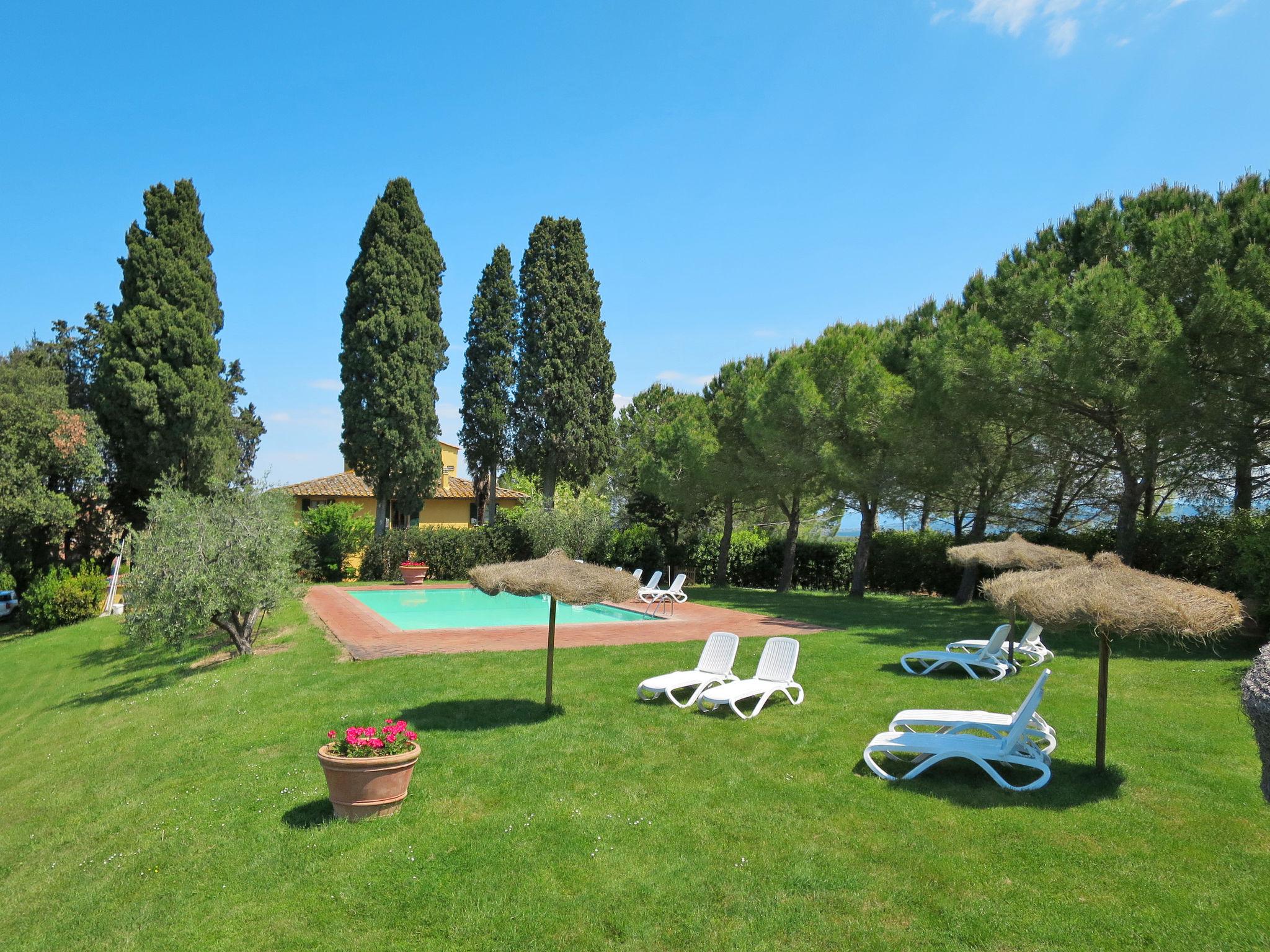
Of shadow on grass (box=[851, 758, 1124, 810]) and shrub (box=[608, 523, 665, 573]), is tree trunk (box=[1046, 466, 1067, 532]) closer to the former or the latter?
shrub (box=[608, 523, 665, 573])

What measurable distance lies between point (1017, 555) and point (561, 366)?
75.7 ft

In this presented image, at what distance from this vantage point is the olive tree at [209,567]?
37.3 ft

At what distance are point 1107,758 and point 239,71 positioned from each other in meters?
15.2

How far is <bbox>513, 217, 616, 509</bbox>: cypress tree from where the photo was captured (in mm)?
32031

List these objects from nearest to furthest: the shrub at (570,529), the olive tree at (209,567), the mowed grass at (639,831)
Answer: the mowed grass at (639,831), the olive tree at (209,567), the shrub at (570,529)

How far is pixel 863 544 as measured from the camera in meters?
21.4

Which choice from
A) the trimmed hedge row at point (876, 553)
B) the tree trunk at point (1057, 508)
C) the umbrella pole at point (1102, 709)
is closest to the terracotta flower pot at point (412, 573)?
the trimmed hedge row at point (876, 553)

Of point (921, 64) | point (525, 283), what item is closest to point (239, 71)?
point (921, 64)

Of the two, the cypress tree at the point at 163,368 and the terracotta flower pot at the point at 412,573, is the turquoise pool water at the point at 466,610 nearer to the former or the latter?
the terracotta flower pot at the point at 412,573

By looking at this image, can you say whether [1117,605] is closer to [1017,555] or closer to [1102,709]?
[1102,709]

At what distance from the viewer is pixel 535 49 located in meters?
12.2

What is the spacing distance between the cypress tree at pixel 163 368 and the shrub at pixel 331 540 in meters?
3.15

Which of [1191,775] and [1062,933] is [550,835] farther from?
[1191,775]

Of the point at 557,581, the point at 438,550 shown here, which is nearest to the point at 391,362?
the point at 438,550
